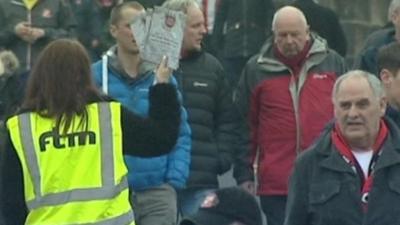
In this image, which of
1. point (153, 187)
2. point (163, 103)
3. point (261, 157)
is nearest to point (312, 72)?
point (261, 157)

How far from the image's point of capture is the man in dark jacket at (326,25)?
13656 millimetres

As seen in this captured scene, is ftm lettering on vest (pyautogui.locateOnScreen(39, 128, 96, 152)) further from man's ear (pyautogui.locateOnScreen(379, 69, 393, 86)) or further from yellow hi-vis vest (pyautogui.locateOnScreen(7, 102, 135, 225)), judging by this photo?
man's ear (pyautogui.locateOnScreen(379, 69, 393, 86))

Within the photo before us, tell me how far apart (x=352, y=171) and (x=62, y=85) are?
1.54m

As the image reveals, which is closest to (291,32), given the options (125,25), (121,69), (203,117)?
(203,117)

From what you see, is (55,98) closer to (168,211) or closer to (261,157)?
(168,211)

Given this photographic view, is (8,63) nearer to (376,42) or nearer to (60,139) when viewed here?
(376,42)

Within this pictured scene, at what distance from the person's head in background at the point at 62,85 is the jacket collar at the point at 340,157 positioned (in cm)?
120

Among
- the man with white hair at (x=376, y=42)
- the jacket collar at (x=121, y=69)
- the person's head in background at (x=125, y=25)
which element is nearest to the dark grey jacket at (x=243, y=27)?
the man with white hair at (x=376, y=42)

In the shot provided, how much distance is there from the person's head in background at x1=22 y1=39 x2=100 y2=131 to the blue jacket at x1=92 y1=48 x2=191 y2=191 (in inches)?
70.8

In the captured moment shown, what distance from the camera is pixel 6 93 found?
12.6 metres

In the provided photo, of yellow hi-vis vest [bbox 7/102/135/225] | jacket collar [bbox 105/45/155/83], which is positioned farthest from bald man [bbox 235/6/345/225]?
yellow hi-vis vest [bbox 7/102/135/225]

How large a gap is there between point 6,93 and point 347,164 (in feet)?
12.7

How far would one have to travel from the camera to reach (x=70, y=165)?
9297 millimetres

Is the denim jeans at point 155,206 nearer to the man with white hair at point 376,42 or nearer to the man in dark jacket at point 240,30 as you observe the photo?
the man with white hair at point 376,42
